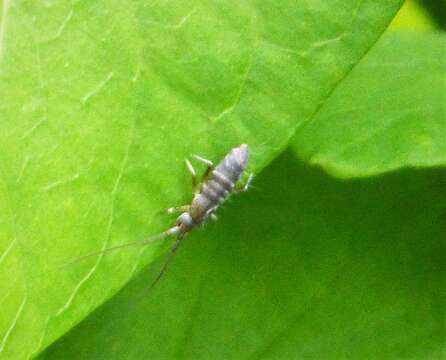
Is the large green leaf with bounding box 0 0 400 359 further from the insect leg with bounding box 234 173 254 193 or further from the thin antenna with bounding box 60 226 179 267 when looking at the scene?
the insect leg with bounding box 234 173 254 193

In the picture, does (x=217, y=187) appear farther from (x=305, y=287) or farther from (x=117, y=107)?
(x=117, y=107)

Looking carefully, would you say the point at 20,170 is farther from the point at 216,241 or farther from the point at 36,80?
the point at 216,241

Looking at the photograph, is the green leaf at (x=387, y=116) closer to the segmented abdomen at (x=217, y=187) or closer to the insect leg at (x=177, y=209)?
the segmented abdomen at (x=217, y=187)

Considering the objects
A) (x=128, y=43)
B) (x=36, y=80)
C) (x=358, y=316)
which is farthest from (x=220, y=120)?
(x=358, y=316)

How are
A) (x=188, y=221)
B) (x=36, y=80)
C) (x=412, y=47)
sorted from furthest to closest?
(x=412, y=47), (x=188, y=221), (x=36, y=80)

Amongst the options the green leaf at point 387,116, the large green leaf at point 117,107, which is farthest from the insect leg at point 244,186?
the large green leaf at point 117,107

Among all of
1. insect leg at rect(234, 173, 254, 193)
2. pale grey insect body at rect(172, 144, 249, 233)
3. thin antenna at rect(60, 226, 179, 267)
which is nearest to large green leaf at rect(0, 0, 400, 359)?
thin antenna at rect(60, 226, 179, 267)
